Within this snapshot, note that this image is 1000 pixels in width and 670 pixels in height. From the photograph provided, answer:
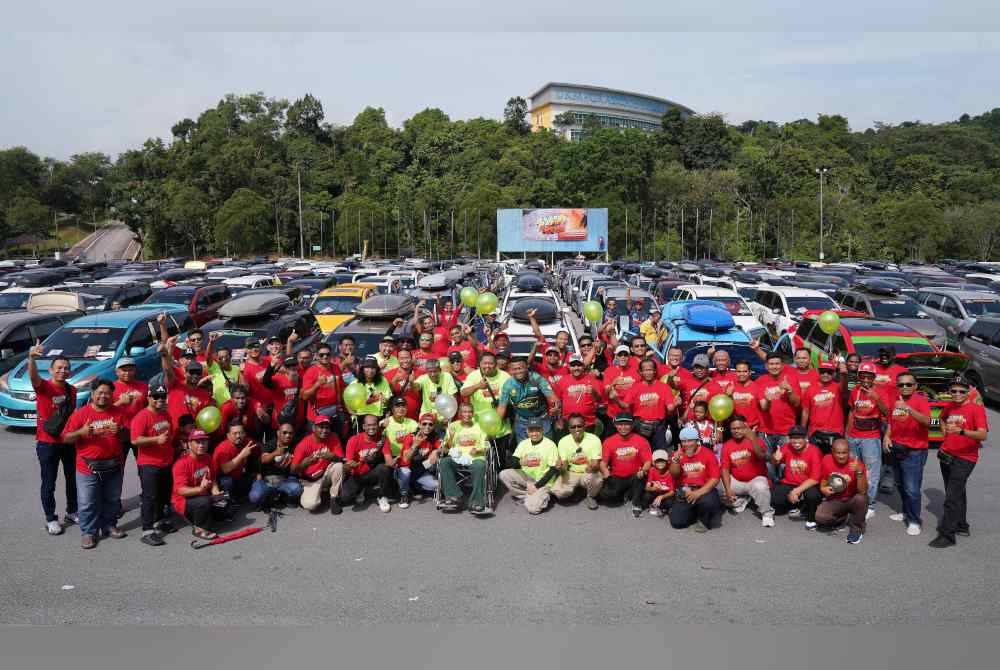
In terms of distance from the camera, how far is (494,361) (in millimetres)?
9055

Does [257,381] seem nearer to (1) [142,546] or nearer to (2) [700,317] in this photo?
(1) [142,546]

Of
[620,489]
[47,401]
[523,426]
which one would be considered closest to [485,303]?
[523,426]

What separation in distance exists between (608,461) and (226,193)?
277ft

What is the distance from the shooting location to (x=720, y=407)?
27.3 feet

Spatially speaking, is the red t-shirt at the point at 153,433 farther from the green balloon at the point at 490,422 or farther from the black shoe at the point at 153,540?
the green balloon at the point at 490,422

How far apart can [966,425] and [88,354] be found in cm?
1214

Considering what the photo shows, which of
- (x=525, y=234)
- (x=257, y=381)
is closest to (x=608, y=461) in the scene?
(x=257, y=381)

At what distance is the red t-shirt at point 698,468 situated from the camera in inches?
310

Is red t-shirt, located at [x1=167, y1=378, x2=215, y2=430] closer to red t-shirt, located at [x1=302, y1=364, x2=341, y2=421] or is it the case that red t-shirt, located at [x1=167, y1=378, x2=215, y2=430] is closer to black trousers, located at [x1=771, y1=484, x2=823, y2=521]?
red t-shirt, located at [x1=302, y1=364, x2=341, y2=421]

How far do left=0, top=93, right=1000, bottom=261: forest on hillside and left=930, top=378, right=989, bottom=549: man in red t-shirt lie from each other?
59969 mm

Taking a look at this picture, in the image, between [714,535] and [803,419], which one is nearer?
[714,535]

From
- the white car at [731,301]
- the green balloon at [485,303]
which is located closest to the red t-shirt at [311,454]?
the green balloon at [485,303]

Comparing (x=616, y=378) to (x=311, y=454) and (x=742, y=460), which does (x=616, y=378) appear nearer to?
(x=742, y=460)

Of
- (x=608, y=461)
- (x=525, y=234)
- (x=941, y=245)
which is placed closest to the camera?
(x=608, y=461)
